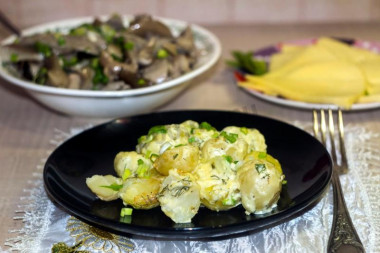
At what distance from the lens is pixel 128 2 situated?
2.63 m

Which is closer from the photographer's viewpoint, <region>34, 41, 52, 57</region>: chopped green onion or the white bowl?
the white bowl

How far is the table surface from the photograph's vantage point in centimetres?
134

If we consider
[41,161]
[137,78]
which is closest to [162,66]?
[137,78]

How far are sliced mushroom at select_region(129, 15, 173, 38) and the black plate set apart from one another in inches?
16.4

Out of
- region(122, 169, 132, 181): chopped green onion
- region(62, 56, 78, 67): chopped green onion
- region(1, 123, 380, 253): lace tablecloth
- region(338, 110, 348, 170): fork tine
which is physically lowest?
region(338, 110, 348, 170): fork tine

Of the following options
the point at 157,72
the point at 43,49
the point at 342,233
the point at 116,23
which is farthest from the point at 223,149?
the point at 116,23

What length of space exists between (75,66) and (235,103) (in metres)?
0.47

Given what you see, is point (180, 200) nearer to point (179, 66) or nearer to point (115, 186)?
point (115, 186)

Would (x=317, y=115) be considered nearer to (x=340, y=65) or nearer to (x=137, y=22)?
(x=340, y=65)

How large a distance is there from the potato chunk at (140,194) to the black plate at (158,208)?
0.02 metres

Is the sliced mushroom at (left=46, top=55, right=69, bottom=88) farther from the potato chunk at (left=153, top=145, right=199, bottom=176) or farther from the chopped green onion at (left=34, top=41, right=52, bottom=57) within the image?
the potato chunk at (left=153, top=145, right=199, bottom=176)

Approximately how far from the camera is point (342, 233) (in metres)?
1.04

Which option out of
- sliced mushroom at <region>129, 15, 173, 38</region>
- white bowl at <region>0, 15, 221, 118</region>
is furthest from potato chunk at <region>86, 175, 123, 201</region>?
sliced mushroom at <region>129, 15, 173, 38</region>

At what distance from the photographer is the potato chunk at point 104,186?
42.7 inches
